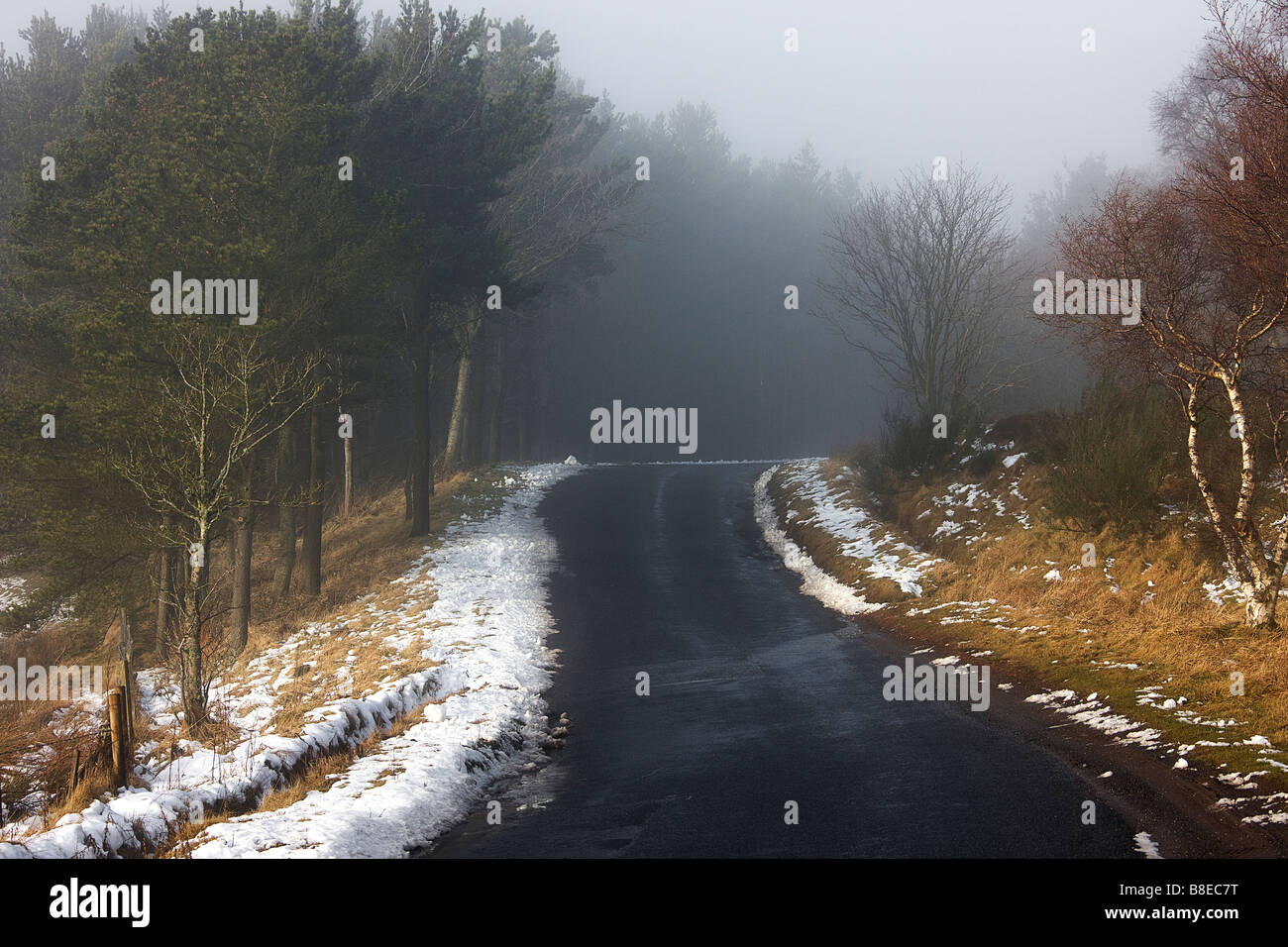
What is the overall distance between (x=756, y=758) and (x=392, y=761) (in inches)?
153

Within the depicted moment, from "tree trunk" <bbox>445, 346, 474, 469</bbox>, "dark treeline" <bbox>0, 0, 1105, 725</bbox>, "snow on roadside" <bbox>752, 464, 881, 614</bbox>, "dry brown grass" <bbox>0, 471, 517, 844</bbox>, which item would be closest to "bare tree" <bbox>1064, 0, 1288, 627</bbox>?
"snow on roadside" <bbox>752, 464, 881, 614</bbox>

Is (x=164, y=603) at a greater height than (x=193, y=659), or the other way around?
(x=193, y=659)

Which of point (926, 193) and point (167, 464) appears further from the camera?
point (926, 193)

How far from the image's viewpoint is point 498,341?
4878 centimetres

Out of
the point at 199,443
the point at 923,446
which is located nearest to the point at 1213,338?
the point at 923,446
